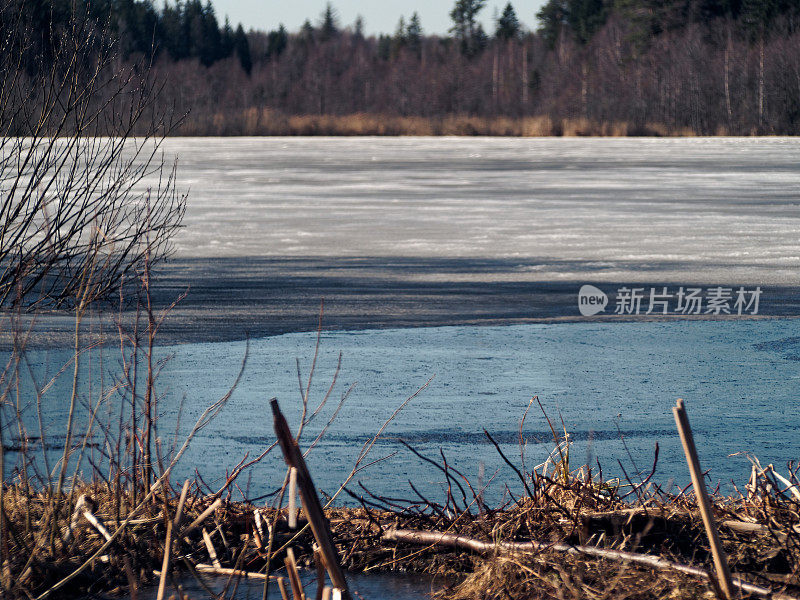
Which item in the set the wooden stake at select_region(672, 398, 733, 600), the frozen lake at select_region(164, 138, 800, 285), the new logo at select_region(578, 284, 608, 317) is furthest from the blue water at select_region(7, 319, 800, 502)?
the frozen lake at select_region(164, 138, 800, 285)

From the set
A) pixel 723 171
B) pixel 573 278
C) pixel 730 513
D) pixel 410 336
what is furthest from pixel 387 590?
pixel 723 171

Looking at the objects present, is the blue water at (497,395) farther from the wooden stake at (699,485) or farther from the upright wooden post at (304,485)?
the upright wooden post at (304,485)

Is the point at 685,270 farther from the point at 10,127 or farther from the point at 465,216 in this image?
the point at 10,127

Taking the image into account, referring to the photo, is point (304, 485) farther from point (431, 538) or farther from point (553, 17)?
point (553, 17)

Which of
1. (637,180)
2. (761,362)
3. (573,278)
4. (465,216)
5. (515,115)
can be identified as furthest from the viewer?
(515,115)

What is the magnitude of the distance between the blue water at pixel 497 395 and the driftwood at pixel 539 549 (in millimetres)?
812

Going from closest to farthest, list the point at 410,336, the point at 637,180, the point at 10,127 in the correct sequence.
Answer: the point at 10,127, the point at 410,336, the point at 637,180

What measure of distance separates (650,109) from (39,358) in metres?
59.4

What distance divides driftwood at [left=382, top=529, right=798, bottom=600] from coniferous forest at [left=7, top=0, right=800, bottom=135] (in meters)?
42.0

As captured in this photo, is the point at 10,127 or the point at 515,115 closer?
the point at 10,127

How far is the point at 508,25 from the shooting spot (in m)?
102

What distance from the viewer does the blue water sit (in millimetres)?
5613

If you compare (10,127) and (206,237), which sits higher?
(10,127)

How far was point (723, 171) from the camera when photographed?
2931 cm
